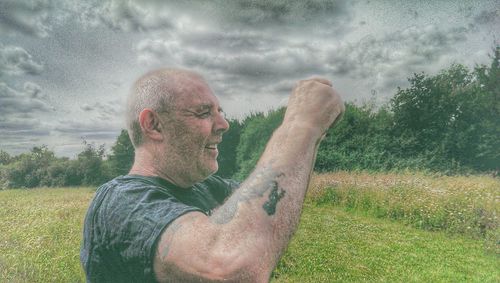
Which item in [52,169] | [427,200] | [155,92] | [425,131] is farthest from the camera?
[427,200]

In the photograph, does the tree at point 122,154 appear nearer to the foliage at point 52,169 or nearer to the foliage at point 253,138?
the foliage at point 52,169

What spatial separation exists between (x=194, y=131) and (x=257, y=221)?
0.18m

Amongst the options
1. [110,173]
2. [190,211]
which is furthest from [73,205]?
[190,211]

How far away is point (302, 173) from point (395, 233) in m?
2.69

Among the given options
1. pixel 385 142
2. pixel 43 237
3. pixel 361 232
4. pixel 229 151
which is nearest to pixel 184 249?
pixel 229 151

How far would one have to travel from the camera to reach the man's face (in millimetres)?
571

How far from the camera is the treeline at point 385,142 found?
142 cm

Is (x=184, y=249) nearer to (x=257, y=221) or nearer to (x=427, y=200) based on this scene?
(x=257, y=221)

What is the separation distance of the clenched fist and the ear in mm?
167

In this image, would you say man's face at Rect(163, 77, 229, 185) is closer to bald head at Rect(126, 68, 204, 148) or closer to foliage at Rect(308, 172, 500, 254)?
bald head at Rect(126, 68, 204, 148)

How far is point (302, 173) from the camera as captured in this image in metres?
0.48

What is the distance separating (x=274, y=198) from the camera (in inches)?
18.2

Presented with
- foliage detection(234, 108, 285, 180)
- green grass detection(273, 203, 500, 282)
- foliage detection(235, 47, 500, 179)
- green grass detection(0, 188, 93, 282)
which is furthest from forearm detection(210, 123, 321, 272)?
foliage detection(235, 47, 500, 179)

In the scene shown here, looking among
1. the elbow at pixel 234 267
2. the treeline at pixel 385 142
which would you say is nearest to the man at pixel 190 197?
the elbow at pixel 234 267
